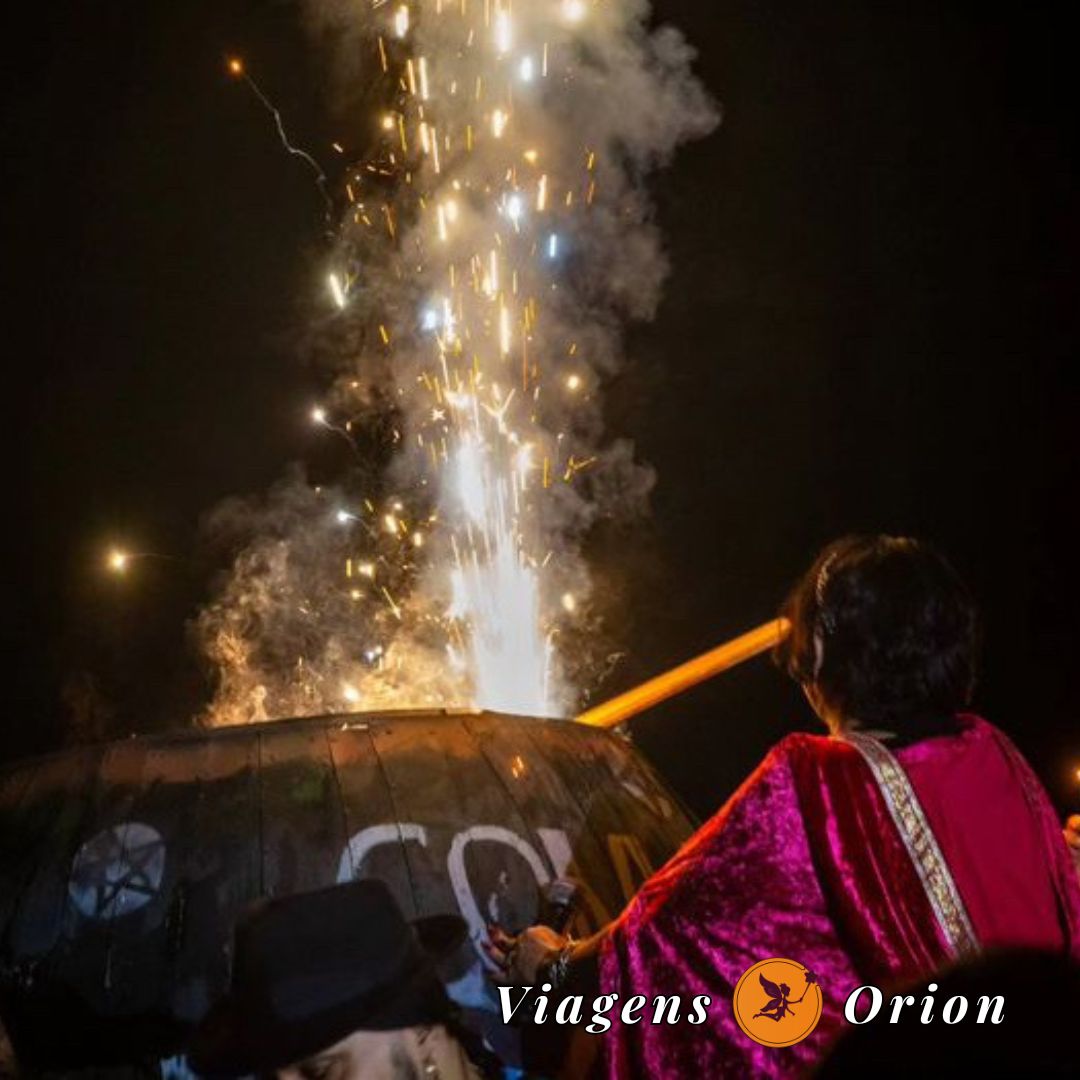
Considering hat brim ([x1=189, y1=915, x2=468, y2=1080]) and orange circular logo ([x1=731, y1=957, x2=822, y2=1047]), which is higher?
hat brim ([x1=189, y1=915, x2=468, y2=1080])

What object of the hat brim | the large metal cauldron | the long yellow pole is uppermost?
the long yellow pole

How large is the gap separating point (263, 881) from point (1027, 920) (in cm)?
260

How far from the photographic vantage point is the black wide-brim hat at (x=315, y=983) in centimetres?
277

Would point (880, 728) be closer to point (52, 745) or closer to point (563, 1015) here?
point (563, 1015)

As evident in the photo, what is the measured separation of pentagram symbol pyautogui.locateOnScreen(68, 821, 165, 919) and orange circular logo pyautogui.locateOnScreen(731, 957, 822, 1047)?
230 centimetres

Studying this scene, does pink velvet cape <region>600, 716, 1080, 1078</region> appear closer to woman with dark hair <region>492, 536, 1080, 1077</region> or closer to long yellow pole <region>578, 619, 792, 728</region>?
woman with dark hair <region>492, 536, 1080, 1077</region>

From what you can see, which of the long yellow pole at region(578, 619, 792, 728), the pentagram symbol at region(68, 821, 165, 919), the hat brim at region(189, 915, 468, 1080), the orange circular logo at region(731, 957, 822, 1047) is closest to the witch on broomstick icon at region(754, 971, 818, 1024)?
the orange circular logo at region(731, 957, 822, 1047)

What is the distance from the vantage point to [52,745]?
19.1 m

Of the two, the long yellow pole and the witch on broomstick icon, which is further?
the long yellow pole

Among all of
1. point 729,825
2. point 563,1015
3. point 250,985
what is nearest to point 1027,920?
point 729,825

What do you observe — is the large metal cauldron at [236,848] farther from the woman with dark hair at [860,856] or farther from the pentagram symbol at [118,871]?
the woman with dark hair at [860,856]

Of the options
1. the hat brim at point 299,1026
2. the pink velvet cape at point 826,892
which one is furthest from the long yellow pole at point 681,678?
the pink velvet cape at point 826,892

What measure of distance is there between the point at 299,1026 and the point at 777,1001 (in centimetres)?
142

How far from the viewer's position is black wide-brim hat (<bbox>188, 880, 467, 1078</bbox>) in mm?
2773
